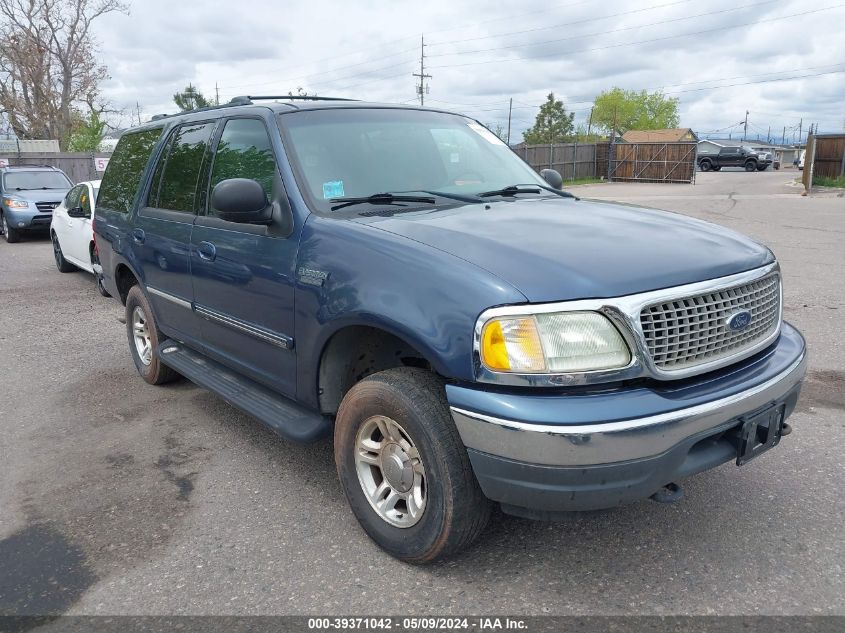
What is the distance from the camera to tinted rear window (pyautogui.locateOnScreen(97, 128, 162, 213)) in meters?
5.05

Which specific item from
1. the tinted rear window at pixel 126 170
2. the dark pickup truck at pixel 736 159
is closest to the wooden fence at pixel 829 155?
the dark pickup truck at pixel 736 159

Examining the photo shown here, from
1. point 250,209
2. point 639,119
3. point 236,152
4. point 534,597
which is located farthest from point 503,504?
point 639,119

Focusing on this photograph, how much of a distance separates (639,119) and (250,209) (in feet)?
374

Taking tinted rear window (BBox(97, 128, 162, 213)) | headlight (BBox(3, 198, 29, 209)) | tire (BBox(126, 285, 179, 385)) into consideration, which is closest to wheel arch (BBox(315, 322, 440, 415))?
tire (BBox(126, 285, 179, 385))

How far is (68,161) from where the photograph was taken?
28562mm

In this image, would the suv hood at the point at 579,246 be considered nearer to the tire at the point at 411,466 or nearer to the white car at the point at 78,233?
the tire at the point at 411,466

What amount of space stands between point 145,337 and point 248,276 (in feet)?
7.67

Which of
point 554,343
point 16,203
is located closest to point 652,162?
point 16,203

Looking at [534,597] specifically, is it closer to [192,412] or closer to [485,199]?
[485,199]

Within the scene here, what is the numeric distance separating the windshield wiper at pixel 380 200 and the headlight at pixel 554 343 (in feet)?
4.01

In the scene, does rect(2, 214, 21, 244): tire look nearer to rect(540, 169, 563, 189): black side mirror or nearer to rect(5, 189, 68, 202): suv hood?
rect(5, 189, 68, 202): suv hood

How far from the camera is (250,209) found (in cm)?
321

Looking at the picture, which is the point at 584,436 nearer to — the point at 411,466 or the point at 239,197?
the point at 411,466

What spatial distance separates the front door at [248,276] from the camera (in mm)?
3312
